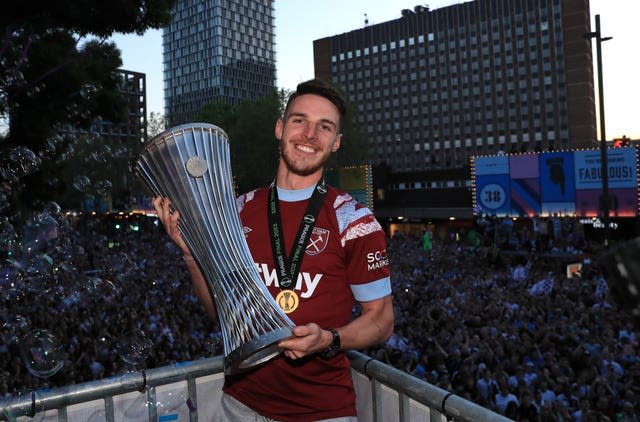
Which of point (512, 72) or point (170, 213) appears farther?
point (512, 72)

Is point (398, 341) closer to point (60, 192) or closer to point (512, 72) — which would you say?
point (60, 192)

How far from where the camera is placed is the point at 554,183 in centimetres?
3231

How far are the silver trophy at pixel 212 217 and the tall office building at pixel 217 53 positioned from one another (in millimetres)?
139069

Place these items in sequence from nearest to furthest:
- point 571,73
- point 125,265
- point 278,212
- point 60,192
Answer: point 278,212 → point 125,265 → point 60,192 → point 571,73

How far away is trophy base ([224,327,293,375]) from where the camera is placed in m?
1.86

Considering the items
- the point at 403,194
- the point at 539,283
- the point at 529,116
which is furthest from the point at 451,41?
the point at 539,283

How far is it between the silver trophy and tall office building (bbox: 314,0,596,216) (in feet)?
Answer: 300

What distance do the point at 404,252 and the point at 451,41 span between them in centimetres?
9589

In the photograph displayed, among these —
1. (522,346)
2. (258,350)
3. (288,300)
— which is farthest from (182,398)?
(522,346)

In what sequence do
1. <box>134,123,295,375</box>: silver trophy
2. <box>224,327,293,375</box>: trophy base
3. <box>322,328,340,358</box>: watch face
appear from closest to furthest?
<box>224,327,293,375</box>: trophy base
<box>134,123,295,375</box>: silver trophy
<box>322,328,340,358</box>: watch face

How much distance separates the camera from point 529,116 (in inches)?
4168

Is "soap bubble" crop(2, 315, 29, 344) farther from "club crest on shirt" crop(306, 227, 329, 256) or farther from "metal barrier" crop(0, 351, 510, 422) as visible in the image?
"club crest on shirt" crop(306, 227, 329, 256)

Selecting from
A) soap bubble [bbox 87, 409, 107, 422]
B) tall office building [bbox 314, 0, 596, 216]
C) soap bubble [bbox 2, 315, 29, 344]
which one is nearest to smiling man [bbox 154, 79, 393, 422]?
soap bubble [bbox 87, 409, 107, 422]

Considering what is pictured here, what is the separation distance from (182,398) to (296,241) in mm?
1413
